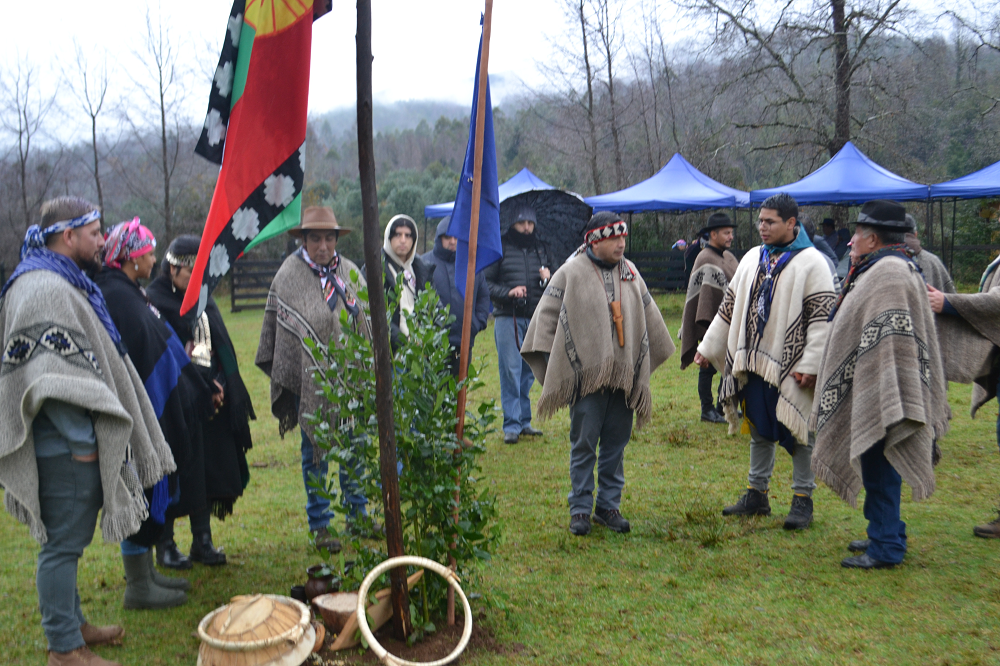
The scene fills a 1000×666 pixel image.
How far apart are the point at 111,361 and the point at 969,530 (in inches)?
196

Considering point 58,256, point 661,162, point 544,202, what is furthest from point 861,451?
point 661,162

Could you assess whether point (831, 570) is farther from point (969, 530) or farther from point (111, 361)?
point (111, 361)

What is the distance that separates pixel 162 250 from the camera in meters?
27.6

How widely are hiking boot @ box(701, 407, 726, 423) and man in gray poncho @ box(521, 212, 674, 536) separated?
3209mm

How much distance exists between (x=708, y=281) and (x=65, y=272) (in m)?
5.49

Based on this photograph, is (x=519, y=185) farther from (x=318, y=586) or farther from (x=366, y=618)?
(x=366, y=618)

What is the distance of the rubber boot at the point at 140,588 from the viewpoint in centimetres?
403

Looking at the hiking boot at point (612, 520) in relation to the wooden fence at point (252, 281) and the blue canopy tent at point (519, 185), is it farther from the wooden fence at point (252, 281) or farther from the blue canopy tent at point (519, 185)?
the wooden fence at point (252, 281)

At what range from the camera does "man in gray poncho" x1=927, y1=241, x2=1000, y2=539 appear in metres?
4.59

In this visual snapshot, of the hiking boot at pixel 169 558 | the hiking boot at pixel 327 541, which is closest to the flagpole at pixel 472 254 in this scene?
the hiking boot at pixel 327 541

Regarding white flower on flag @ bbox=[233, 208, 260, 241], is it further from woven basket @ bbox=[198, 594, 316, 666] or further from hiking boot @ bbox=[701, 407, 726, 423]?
hiking boot @ bbox=[701, 407, 726, 423]

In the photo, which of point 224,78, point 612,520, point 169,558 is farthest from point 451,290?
point 224,78

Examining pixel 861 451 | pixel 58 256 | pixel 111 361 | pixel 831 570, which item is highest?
pixel 58 256

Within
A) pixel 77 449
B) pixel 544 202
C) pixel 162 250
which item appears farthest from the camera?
pixel 162 250
